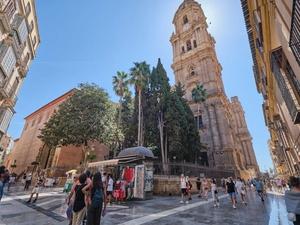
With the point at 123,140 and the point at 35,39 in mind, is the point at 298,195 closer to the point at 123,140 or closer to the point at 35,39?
the point at 123,140

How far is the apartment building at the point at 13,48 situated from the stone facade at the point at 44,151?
7.56 metres

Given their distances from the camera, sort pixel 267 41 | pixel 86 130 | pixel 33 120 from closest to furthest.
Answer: pixel 267 41 < pixel 86 130 < pixel 33 120

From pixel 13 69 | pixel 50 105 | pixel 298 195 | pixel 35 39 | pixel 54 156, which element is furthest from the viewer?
pixel 50 105

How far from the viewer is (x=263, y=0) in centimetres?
748

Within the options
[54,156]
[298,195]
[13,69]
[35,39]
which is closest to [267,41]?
[298,195]

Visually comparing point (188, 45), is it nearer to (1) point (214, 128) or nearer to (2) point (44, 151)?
(1) point (214, 128)

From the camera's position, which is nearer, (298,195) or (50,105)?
(298,195)

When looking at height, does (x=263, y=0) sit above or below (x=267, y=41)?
above

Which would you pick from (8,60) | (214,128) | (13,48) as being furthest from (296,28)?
(214,128)

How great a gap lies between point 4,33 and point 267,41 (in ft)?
71.6

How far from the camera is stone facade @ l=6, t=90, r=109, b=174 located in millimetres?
25062

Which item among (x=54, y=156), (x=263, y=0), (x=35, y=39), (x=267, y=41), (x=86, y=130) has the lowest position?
(x=54, y=156)

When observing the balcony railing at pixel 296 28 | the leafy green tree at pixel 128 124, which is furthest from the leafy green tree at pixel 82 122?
the balcony railing at pixel 296 28

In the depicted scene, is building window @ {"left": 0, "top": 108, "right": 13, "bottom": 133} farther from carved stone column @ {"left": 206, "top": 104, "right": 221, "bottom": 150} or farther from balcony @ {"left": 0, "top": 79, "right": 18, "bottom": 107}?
carved stone column @ {"left": 206, "top": 104, "right": 221, "bottom": 150}
